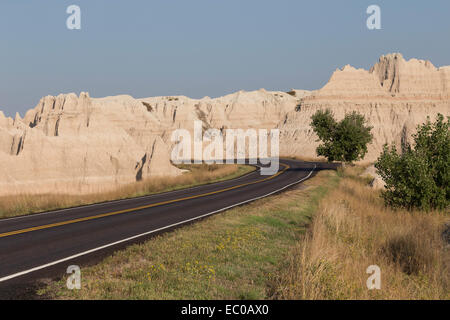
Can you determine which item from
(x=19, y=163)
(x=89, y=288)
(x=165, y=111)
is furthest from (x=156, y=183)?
(x=165, y=111)

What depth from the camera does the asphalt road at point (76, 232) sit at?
7.75 m

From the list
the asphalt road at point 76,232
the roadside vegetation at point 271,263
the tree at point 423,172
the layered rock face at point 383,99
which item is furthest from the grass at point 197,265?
the layered rock face at point 383,99

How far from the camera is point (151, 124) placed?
242ft

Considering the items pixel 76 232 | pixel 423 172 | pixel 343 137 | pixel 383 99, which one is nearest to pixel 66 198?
pixel 76 232

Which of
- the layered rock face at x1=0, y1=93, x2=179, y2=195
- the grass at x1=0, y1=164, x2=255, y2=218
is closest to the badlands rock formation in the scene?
the layered rock face at x1=0, y1=93, x2=179, y2=195

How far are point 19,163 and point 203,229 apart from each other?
23.6m

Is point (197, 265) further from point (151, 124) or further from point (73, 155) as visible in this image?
point (151, 124)

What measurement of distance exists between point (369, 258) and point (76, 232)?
8.20 meters

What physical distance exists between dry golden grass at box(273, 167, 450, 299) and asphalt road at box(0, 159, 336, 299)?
4408 mm

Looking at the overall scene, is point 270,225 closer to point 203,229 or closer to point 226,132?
point 203,229

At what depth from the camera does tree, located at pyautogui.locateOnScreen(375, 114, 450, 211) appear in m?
17.0

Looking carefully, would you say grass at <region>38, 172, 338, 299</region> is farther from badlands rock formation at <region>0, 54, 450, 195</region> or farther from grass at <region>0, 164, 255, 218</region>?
badlands rock formation at <region>0, 54, 450, 195</region>

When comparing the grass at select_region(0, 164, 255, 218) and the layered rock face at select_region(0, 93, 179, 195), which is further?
the layered rock face at select_region(0, 93, 179, 195)

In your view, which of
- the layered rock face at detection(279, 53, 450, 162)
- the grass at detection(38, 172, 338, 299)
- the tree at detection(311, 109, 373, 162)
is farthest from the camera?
the layered rock face at detection(279, 53, 450, 162)
